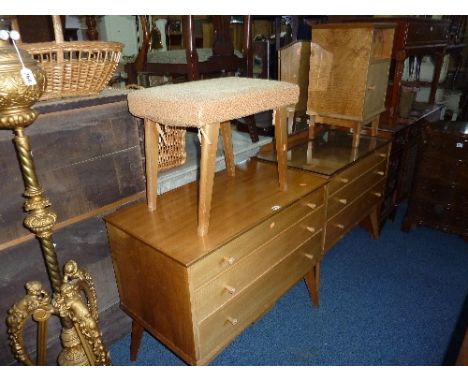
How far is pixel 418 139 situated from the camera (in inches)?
A: 126

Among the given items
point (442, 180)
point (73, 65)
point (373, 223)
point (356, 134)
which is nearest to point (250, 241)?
point (73, 65)

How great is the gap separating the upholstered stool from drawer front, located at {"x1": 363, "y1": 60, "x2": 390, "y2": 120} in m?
0.93

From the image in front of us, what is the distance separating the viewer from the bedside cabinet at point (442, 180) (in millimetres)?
2678

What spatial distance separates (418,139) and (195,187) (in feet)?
7.71

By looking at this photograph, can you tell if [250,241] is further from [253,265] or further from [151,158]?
[151,158]

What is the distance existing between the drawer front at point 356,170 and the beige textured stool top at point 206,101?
2.23ft

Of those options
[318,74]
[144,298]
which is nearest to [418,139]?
[318,74]

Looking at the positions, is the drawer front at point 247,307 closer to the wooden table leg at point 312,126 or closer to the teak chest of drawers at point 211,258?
the teak chest of drawers at point 211,258

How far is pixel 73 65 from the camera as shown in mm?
1238

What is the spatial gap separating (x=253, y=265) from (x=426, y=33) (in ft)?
8.51

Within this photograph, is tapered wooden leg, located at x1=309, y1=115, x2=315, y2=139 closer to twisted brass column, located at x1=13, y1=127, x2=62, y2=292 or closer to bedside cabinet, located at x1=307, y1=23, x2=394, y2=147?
bedside cabinet, located at x1=307, y1=23, x2=394, y2=147

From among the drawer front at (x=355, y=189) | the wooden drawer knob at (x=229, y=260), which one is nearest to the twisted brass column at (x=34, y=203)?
the wooden drawer knob at (x=229, y=260)

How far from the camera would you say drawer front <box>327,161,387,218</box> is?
214 centimetres
